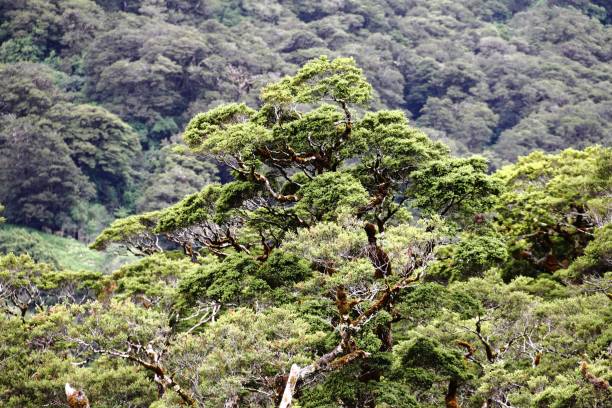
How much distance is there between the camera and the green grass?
43406 mm

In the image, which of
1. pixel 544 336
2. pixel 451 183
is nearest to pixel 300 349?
pixel 451 183

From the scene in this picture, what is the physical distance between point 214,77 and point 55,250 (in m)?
25.4

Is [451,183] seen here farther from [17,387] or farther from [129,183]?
[129,183]

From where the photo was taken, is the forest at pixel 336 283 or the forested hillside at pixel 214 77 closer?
the forest at pixel 336 283

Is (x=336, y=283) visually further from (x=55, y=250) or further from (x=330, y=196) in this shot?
(x=55, y=250)

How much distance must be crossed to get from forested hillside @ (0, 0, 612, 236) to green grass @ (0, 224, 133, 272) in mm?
2632

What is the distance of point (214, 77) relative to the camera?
221 feet

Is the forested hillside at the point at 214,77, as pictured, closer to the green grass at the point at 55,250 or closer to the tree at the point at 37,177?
the tree at the point at 37,177

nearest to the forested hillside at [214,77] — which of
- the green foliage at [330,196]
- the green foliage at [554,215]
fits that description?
the green foliage at [554,215]

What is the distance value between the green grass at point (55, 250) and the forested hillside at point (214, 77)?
2.63 meters

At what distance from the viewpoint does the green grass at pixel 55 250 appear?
142 feet

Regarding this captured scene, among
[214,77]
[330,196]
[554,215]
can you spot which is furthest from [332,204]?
[214,77]

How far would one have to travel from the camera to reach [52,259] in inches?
1698

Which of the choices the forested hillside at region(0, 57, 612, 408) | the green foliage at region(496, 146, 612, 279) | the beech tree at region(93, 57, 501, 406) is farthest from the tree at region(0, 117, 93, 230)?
the green foliage at region(496, 146, 612, 279)
